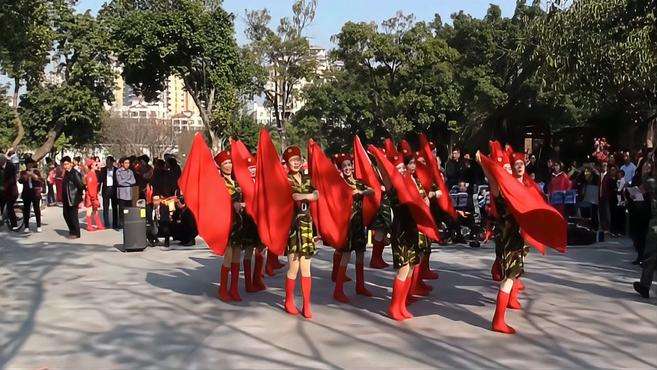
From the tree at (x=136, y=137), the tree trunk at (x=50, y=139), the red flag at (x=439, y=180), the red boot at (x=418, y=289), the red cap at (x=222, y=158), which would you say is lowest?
the red boot at (x=418, y=289)

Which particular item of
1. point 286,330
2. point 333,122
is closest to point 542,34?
point 286,330

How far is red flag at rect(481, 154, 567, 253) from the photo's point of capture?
6594 millimetres

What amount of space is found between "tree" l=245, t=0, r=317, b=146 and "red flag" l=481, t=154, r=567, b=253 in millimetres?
37423

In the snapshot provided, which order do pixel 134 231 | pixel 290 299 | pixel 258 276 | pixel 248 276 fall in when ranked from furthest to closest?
pixel 134 231, pixel 258 276, pixel 248 276, pixel 290 299

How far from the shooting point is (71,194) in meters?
14.4

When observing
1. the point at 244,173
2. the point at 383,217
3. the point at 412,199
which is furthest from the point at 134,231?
the point at 412,199

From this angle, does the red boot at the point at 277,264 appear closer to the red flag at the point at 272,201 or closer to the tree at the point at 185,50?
the red flag at the point at 272,201

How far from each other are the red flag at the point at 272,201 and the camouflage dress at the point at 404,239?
43.4 inches

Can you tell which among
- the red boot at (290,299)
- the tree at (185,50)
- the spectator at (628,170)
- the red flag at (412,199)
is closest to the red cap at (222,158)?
the red boot at (290,299)

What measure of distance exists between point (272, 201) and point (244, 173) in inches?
25.3

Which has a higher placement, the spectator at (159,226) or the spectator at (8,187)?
the spectator at (8,187)

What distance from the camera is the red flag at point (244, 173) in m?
7.91

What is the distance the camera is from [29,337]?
6641 millimetres

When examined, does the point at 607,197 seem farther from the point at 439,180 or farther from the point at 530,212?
the point at 530,212
